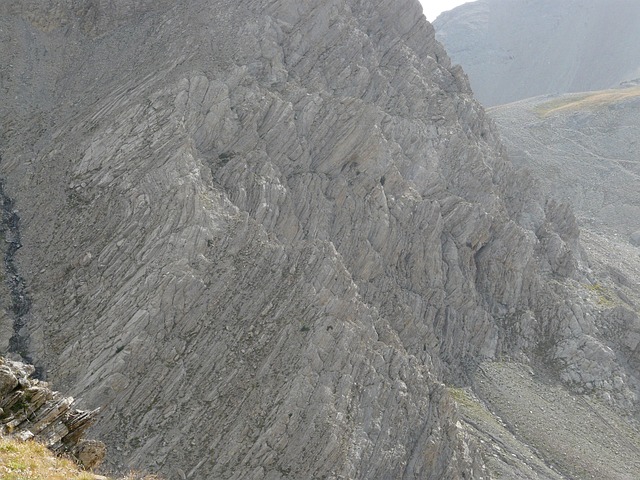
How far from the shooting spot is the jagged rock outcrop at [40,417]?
18500 millimetres

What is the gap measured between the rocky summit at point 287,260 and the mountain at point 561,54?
5041 inches

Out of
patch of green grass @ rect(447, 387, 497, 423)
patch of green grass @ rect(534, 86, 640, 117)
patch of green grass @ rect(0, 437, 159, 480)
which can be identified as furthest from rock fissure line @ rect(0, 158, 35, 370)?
patch of green grass @ rect(534, 86, 640, 117)

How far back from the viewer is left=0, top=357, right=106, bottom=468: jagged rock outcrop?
18.5 metres

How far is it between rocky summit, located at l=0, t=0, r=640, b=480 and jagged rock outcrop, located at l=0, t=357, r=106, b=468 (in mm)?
11488

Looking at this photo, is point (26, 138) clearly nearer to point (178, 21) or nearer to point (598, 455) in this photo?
point (178, 21)

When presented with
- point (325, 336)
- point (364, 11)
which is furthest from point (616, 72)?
point (325, 336)

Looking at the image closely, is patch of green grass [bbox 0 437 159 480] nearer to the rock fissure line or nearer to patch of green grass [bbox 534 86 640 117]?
the rock fissure line

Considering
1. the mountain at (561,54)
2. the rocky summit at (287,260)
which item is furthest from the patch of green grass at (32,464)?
the mountain at (561,54)

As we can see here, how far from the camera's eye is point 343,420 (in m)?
34.4

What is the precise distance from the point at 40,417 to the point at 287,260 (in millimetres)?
21267

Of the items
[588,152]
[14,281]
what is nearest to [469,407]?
[14,281]

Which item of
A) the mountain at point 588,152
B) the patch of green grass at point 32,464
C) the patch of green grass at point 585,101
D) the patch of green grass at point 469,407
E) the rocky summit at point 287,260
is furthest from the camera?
the patch of green grass at point 585,101

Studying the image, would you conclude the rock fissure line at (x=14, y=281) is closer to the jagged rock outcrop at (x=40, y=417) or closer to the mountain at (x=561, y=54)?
the jagged rock outcrop at (x=40, y=417)

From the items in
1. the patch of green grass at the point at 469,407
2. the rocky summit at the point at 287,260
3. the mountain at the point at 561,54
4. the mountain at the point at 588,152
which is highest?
the rocky summit at the point at 287,260
